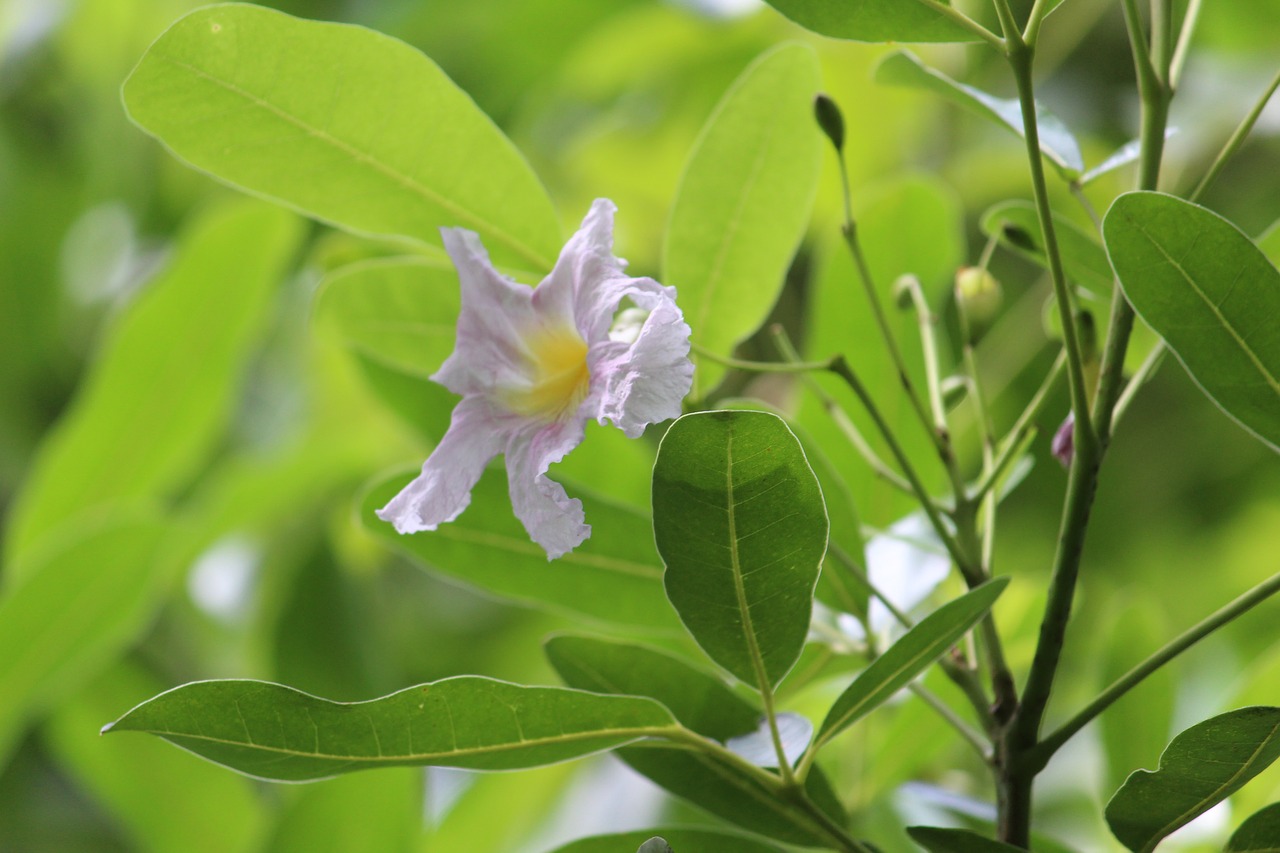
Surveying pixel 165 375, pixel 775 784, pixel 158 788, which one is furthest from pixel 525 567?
pixel 158 788

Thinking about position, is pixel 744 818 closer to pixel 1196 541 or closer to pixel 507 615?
pixel 507 615

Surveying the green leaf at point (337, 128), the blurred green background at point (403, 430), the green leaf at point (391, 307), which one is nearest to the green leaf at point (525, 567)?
the green leaf at point (391, 307)

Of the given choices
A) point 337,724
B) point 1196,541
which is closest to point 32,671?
point 337,724

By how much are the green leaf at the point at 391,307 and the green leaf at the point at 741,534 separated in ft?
1.19

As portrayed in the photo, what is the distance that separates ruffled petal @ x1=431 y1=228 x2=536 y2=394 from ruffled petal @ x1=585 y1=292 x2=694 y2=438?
4.7 inches

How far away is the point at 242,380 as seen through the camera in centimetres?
235

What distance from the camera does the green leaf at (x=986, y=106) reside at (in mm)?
785

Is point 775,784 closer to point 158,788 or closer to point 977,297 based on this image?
point 977,297

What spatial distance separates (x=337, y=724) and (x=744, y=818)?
0.27 meters

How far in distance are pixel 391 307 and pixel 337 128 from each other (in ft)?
0.64

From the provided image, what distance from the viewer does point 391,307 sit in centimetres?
95

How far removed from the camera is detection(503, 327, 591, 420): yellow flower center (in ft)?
2.44

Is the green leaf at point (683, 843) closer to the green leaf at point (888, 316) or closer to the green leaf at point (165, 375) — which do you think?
the green leaf at point (888, 316)

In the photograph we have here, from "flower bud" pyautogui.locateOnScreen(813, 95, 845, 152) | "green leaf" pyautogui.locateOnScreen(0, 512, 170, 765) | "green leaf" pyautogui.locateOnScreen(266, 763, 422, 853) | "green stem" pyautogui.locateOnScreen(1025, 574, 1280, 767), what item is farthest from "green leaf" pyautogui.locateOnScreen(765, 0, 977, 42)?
"green leaf" pyautogui.locateOnScreen(0, 512, 170, 765)
